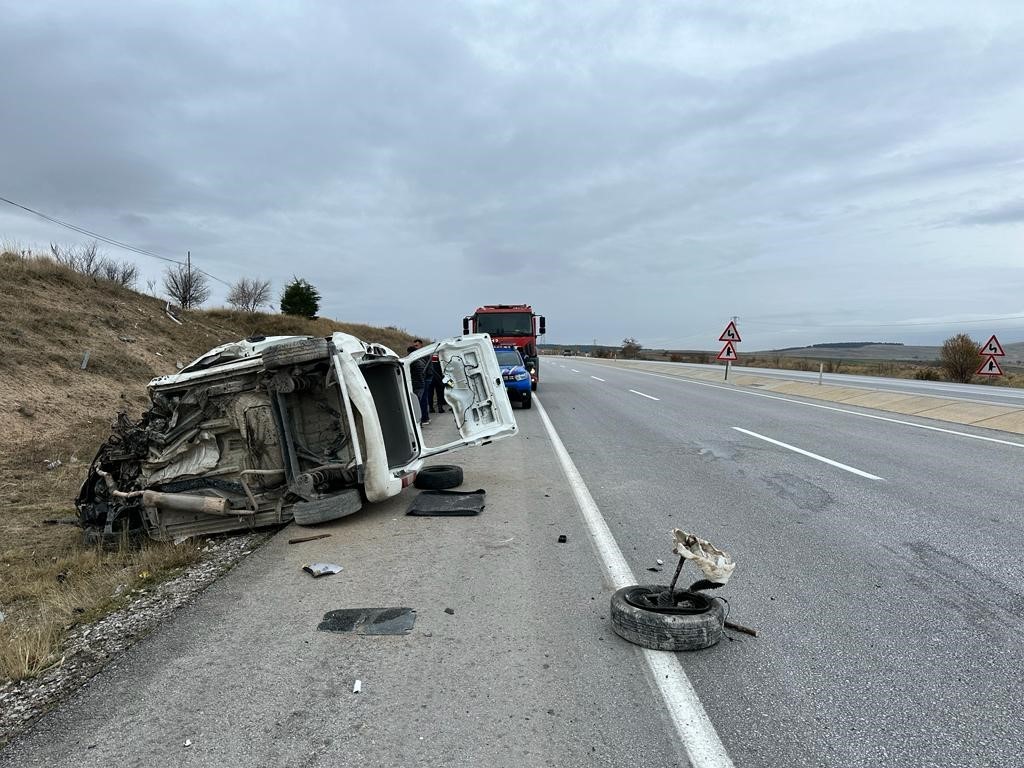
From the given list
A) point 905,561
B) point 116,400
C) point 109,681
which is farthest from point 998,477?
point 116,400

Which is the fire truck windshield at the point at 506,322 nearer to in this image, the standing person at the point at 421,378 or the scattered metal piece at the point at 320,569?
the standing person at the point at 421,378

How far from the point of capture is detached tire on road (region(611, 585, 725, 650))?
3434 mm

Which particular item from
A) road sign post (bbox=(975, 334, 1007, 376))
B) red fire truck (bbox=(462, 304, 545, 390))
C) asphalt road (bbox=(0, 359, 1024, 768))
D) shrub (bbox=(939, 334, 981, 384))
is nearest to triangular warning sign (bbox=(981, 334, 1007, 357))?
road sign post (bbox=(975, 334, 1007, 376))

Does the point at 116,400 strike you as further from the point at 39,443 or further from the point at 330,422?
the point at 330,422

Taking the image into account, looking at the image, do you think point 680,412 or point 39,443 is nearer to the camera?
point 39,443

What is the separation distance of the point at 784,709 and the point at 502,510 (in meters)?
3.83

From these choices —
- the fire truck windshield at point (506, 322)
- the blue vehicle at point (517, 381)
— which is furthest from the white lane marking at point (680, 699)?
the fire truck windshield at point (506, 322)

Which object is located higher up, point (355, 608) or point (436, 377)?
point (436, 377)

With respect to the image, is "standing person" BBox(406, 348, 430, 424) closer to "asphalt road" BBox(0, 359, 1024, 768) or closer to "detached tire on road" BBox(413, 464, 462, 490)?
"detached tire on road" BBox(413, 464, 462, 490)

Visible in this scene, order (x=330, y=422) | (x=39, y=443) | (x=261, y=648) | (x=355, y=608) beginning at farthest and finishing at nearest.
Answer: (x=39, y=443), (x=330, y=422), (x=355, y=608), (x=261, y=648)

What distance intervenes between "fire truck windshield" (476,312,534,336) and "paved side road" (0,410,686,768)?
1769 centimetres

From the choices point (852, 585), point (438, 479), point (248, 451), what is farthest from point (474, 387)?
point (852, 585)

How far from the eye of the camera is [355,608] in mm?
4094

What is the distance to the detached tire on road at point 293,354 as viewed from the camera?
5.80m
